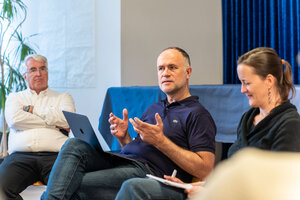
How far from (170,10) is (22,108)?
200cm

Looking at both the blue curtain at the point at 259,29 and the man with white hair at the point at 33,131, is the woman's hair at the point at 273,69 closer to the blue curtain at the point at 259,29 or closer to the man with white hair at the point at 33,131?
the man with white hair at the point at 33,131

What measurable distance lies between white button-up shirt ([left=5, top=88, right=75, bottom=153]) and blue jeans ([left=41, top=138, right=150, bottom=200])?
92 centimetres

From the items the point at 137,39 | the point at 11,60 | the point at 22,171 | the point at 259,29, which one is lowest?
the point at 22,171

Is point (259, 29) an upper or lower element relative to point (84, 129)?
upper

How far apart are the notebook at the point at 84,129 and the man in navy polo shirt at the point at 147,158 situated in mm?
40

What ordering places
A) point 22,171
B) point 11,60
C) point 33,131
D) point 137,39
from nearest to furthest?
point 22,171 → point 33,131 → point 137,39 → point 11,60

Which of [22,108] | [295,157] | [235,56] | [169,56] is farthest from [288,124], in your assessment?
[235,56]

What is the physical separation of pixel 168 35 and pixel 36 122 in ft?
6.23

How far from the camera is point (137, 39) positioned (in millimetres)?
4227

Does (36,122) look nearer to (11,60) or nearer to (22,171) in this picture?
(22,171)

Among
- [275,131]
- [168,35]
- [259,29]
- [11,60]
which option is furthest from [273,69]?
A: [11,60]

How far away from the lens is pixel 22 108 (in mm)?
3113

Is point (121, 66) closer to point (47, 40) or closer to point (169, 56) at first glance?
point (47, 40)

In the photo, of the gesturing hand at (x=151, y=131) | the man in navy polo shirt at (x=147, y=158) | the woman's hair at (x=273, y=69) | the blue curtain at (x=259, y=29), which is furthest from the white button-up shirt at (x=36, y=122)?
the blue curtain at (x=259, y=29)
